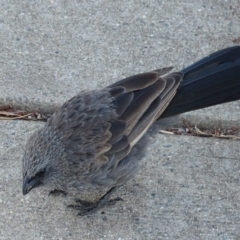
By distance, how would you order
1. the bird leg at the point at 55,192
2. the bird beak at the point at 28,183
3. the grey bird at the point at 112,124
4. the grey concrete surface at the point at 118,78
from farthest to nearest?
1. the bird leg at the point at 55,192
2. the grey concrete surface at the point at 118,78
3. the grey bird at the point at 112,124
4. the bird beak at the point at 28,183

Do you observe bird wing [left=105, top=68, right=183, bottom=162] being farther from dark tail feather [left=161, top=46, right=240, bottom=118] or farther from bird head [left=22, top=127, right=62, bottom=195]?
bird head [left=22, top=127, right=62, bottom=195]

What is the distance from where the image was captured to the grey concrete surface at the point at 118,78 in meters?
4.94

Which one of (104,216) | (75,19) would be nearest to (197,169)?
(104,216)

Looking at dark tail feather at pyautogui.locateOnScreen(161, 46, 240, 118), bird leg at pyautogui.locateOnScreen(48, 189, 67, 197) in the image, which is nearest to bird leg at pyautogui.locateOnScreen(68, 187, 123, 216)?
bird leg at pyautogui.locateOnScreen(48, 189, 67, 197)

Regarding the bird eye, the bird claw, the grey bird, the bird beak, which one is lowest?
the bird claw

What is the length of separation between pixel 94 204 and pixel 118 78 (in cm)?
123

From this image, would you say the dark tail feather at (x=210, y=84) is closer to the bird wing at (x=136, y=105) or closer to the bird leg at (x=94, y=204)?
the bird wing at (x=136, y=105)

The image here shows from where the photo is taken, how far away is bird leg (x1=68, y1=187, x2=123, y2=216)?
498 cm

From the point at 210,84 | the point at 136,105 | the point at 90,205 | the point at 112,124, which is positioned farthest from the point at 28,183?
the point at 210,84

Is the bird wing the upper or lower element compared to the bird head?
upper

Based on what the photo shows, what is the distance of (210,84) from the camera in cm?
487

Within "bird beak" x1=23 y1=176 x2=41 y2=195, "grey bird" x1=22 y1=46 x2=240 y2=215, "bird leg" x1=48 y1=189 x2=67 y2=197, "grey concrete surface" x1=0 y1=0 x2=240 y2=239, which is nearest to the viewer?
"bird beak" x1=23 y1=176 x2=41 y2=195

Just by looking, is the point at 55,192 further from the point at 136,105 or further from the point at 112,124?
the point at 136,105

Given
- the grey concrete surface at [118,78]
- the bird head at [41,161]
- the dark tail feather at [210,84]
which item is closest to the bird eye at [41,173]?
the bird head at [41,161]
